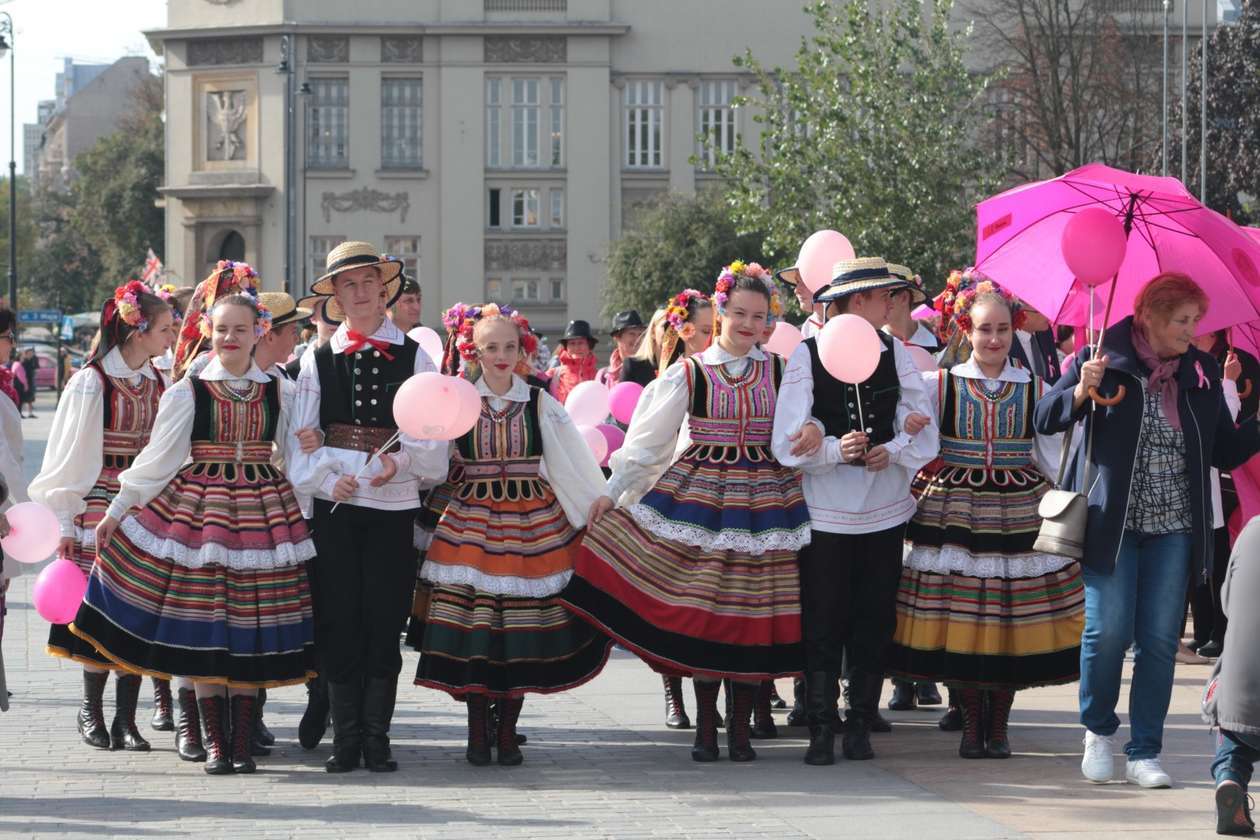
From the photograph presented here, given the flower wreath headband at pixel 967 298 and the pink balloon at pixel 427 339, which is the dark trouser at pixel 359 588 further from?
the flower wreath headband at pixel 967 298

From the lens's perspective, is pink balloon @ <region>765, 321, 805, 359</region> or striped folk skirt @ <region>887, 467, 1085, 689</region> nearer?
striped folk skirt @ <region>887, 467, 1085, 689</region>

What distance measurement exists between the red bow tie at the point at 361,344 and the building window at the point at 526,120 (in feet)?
151

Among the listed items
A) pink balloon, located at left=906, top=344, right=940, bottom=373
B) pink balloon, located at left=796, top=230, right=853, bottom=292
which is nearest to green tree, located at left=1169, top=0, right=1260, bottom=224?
pink balloon, located at left=906, top=344, right=940, bottom=373

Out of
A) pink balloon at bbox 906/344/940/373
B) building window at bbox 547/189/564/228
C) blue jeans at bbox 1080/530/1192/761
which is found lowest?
blue jeans at bbox 1080/530/1192/761

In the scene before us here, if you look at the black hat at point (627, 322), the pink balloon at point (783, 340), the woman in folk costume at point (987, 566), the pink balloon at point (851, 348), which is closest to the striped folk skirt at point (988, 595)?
the woman in folk costume at point (987, 566)

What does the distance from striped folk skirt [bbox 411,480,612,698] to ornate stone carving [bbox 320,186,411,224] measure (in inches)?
1839

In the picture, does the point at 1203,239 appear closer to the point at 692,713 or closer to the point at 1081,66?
the point at 692,713

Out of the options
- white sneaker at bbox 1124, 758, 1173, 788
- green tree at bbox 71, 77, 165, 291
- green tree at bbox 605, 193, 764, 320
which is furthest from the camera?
green tree at bbox 71, 77, 165, 291

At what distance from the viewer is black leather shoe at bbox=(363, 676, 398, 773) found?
7836mm

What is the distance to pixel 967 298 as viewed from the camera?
8.55 metres

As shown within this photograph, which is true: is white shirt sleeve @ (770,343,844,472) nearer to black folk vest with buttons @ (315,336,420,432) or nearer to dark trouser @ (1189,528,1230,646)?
black folk vest with buttons @ (315,336,420,432)

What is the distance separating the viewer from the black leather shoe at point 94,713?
8.42 metres

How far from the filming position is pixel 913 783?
7598 mm

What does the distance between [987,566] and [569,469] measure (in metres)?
1.81
